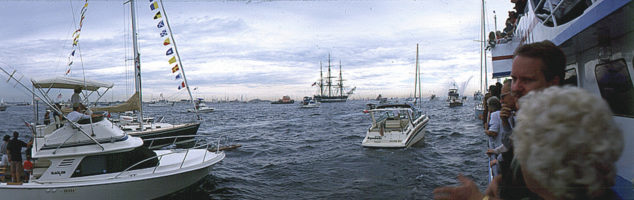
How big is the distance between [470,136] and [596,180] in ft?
72.8

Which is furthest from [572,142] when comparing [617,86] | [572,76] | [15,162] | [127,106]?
[127,106]

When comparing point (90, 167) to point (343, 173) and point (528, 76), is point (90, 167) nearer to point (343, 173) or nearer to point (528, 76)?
point (343, 173)

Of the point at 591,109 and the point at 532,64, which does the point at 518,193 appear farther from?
the point at 532,64

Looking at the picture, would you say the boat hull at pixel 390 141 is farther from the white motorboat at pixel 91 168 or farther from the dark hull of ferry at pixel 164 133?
the dark hull of ferry at pixel 164 133

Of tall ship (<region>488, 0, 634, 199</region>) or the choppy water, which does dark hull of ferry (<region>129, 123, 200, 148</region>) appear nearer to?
the choppy water

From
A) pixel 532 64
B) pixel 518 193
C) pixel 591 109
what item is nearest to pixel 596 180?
pixel 591 109

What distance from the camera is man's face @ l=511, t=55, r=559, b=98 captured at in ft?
6.30

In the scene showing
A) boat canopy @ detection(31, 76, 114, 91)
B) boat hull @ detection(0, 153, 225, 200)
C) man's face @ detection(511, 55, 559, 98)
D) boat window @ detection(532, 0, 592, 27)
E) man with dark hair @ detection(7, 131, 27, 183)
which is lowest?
boat hull @ detection(0, 153, 225, 200)

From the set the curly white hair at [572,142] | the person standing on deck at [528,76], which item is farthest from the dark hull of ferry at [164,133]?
the curly white hair at [572,142]

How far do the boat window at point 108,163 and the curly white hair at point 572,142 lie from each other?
939cm

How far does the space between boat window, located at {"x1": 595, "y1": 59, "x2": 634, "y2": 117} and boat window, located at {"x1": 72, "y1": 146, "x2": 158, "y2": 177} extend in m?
9.68

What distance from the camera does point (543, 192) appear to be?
1.24 metres

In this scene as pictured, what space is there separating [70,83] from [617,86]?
39.4ft

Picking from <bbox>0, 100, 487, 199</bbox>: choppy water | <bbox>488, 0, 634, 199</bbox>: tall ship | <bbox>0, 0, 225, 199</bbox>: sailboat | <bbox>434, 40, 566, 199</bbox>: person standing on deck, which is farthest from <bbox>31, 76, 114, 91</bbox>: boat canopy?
<bbox>488, 0, 634, 199</bbox>: tall ship
